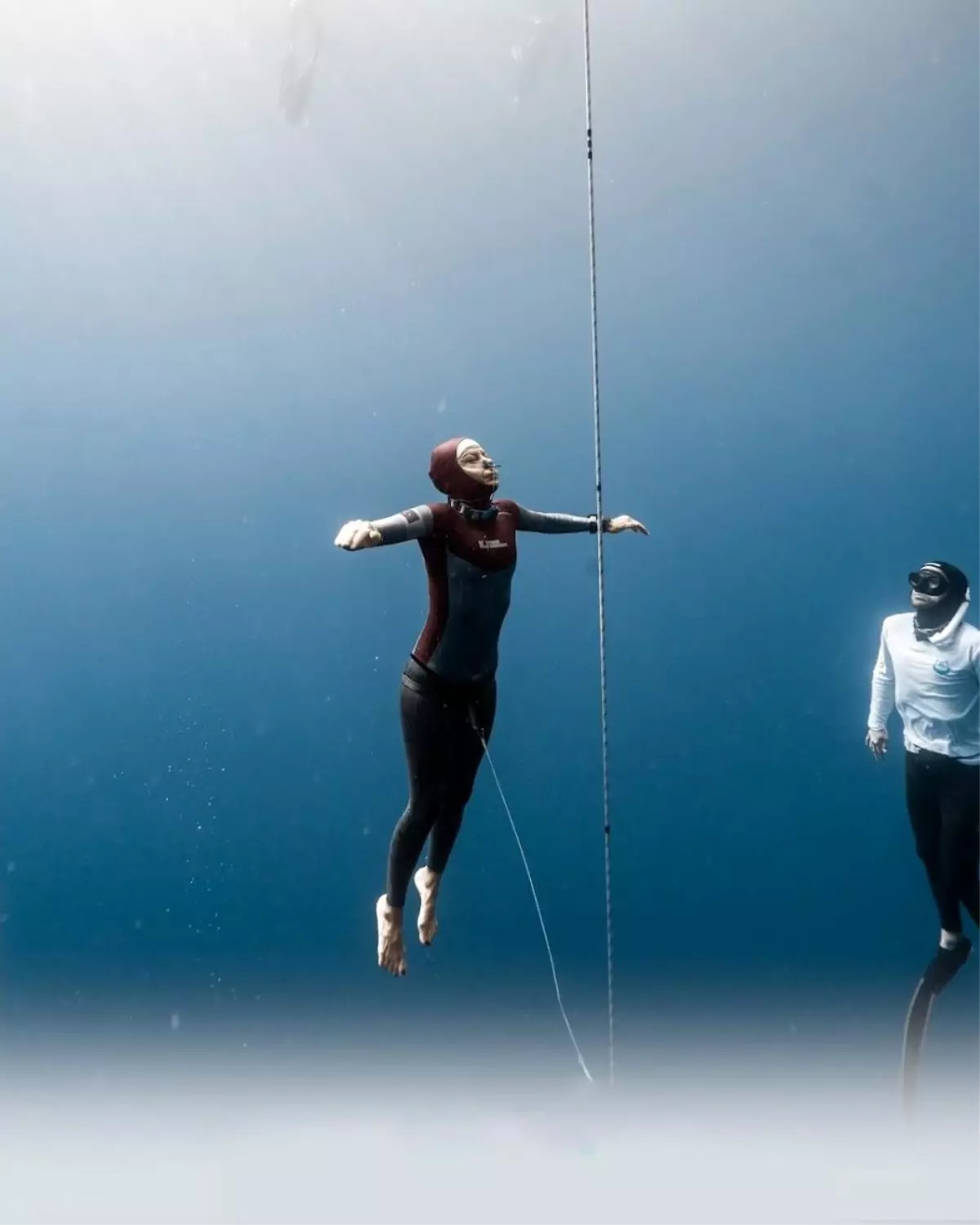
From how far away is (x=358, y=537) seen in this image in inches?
84.0

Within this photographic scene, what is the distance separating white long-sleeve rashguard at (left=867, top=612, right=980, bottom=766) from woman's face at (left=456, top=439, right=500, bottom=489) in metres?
1.19

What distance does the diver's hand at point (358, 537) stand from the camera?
2.12 m

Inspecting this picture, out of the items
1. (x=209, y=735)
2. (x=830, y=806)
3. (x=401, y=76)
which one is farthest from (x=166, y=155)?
(x=830, y=806)

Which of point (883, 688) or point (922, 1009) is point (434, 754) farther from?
point (922, 1009)

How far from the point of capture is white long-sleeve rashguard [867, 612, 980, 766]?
2.62 meters

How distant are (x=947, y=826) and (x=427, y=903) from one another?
4.47 ft

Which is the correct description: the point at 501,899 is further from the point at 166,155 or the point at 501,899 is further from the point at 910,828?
the point at 166,155

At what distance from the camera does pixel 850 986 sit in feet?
9.50

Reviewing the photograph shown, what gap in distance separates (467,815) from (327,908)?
486 mm

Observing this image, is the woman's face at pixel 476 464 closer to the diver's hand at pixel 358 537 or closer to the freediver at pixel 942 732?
the diver's hand at pixel 358 537

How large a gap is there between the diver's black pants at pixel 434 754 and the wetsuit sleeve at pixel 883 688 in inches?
42.5

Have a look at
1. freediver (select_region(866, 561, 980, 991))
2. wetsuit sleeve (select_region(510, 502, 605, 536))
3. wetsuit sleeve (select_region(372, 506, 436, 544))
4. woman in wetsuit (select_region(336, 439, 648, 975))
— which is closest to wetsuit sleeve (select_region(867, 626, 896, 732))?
freediver (select_region(866, 561, 980, 991))

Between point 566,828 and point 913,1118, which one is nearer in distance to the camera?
point 913,1118

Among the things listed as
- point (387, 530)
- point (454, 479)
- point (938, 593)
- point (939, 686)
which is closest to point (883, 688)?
point (939, 686)
